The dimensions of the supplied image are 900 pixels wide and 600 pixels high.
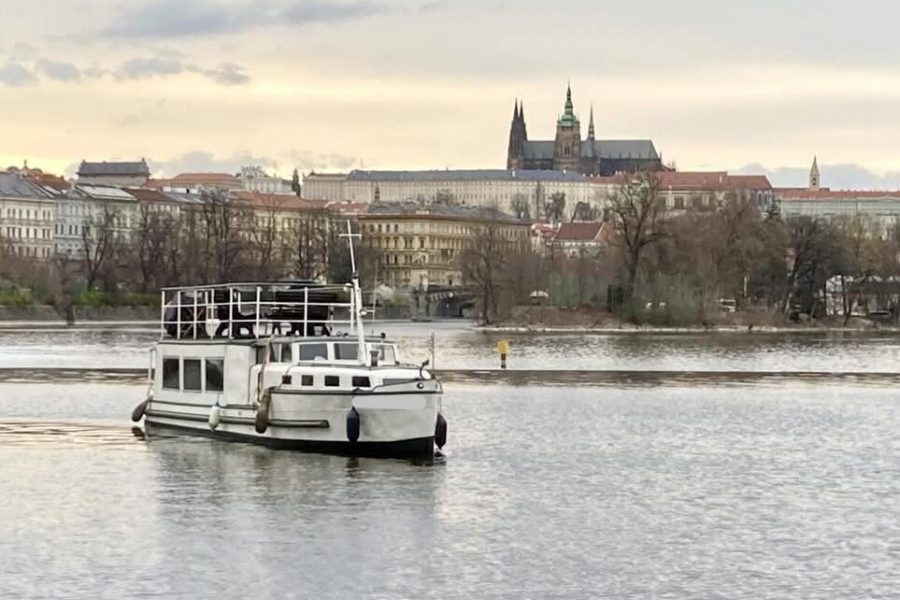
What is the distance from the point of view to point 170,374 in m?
53.9

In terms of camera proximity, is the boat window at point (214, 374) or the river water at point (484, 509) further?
the boat window at point (214, 374)

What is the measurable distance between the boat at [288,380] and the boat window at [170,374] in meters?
0.04

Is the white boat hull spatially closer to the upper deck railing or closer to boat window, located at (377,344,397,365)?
boat window, located at (377,344,397,365)

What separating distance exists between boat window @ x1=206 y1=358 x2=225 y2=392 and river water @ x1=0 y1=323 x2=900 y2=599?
164 cm

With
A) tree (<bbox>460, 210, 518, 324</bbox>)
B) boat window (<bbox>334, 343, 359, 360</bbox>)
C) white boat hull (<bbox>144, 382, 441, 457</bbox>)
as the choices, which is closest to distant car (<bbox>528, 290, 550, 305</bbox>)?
tree (<bbox>460, 210, 518, 324</bbox>)

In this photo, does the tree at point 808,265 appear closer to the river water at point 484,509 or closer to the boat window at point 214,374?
the river water at point 484,509

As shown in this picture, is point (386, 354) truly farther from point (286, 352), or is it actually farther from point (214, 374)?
point (214, 374)

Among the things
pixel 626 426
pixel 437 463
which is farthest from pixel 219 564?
pixel 626 426

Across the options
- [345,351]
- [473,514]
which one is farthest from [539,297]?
[473,514]

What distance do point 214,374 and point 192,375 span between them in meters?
1.29

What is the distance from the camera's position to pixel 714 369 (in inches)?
3649

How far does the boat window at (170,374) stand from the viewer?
53469mm

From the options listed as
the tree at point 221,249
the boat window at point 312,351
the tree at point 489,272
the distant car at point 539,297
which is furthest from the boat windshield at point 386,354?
the tree at point 221,249

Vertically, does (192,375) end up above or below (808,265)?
below
